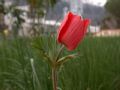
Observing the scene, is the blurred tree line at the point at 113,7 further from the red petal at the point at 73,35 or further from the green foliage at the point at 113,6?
the red petal at the point at 73,35

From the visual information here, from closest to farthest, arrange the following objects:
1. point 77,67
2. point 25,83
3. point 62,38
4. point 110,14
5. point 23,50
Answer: point 62,38 → point 25,83 → point 77,67 → point 23,50 → point 110,14

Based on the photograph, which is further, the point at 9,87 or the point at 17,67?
the point at 17,67

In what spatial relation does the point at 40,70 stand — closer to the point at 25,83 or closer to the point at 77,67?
the point at 25,83

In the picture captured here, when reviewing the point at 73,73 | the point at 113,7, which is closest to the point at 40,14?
the point at 73,73

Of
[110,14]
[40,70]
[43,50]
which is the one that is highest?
[43,50]

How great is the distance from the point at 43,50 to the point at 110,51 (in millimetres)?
1174

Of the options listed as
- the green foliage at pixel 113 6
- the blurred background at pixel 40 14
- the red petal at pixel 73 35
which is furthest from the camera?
the green foliage at pixel 113 6

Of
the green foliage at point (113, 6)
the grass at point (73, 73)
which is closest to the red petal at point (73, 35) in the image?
the grass at point (73, 73)

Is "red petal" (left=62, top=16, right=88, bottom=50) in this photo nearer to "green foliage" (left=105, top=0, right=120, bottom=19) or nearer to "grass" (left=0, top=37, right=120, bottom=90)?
"grass" (left=0, top=37, right=120, bottom=90)

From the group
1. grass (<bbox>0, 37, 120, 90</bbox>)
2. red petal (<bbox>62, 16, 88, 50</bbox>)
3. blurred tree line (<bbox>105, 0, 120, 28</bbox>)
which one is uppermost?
red petal (<bbox>62, 16, 88, 50</bbox>)

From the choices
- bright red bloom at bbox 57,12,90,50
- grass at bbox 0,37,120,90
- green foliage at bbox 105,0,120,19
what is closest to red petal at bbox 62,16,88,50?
bright red bloom at bbox 57,12,90,50

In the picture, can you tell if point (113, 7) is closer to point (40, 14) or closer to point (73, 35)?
point (40, 14)

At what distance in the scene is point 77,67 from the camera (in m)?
1.47

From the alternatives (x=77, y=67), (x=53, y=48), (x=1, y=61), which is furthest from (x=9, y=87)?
(x=53, y=48)
